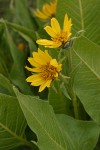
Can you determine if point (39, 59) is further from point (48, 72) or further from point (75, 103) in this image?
point (75, 103)

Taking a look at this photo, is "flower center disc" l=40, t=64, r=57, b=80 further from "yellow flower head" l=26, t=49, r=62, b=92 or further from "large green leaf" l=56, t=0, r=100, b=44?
"large green leaf" l=56, t=0, r=100, b=44

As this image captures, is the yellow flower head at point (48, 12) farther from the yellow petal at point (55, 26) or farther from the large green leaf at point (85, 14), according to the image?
the yellow petal at point (55, 26)

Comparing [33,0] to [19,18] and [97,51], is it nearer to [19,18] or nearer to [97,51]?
[19,18]

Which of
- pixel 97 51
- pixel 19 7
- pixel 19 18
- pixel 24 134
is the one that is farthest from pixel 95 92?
pixel 19 18

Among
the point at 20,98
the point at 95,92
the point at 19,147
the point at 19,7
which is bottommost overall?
the point at 19,147

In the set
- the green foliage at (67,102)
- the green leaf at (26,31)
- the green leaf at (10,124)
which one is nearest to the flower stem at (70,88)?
the green foliage at (67,102)

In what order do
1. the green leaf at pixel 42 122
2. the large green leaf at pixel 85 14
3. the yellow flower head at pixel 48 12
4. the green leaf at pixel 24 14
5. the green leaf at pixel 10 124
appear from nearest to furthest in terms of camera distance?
the green leaf at pixel 42 122 → the green leaf at pixel 10 124 → the large green leaf at pixel 85 14 → the yellow flower head at pixel 48 12 → the green leaf at pixel 24 14

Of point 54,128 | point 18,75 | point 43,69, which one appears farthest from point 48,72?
point 18,75
